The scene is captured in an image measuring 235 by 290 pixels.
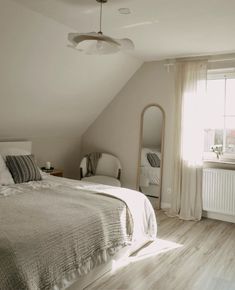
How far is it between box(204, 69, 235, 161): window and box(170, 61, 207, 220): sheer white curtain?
220mm

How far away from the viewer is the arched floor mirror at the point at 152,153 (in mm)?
4414

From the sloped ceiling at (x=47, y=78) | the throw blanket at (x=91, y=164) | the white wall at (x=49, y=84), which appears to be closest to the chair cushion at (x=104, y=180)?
the throw blanket at (x=91, y=164)

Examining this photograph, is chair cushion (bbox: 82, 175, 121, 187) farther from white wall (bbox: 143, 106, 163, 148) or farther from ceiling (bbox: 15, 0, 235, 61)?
ceiling (bbox: 15, 0, 235, 61)

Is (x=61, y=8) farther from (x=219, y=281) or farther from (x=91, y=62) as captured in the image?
(x=219, y=281)

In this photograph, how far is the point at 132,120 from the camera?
4695 mm

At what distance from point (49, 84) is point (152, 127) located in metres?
1.73

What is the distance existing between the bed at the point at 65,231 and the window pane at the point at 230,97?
1.97 meters

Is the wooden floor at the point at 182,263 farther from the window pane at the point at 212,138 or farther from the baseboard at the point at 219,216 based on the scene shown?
the window pane at the point at 212,138

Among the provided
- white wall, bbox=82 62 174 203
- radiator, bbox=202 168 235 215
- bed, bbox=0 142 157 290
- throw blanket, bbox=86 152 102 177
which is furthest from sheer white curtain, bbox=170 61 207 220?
throw blanket, bbox=86 152 102 177

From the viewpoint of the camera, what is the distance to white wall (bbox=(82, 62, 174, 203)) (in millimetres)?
4344

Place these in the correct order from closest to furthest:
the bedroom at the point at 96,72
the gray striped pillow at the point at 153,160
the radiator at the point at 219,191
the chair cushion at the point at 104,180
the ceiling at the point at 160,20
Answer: the ceiling at the point at 160,20 → the bedroom at the point at 96,72 → the radiator at the point at 219,191 → the chair cushion at the point at 104,180 → the gray striped pillow at the point at 153,160

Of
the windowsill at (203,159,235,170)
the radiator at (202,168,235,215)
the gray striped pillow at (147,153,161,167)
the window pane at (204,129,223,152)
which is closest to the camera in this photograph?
the radiator at (202,168,235,215)

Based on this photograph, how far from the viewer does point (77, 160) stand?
5.44 m

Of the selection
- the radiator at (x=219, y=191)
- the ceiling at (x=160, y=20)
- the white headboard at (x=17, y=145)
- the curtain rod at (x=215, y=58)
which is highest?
the ceiling at (x=160, y=20)
